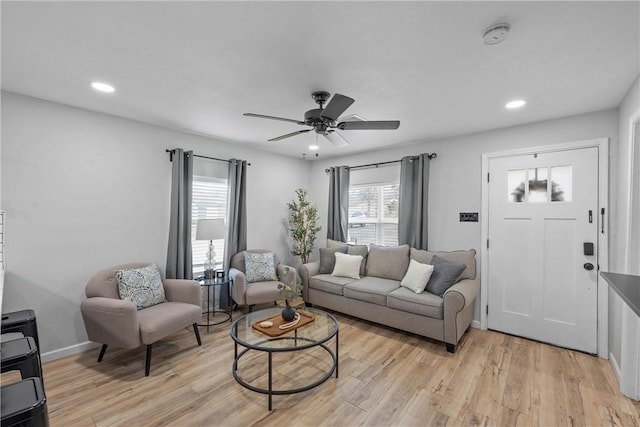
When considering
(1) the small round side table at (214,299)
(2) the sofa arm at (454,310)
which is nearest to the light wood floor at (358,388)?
(2) the sofa arm at (454,310)

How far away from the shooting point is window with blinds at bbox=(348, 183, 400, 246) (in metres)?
4.70

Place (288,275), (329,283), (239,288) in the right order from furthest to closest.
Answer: (288,275) → (329,283) → (239,288)

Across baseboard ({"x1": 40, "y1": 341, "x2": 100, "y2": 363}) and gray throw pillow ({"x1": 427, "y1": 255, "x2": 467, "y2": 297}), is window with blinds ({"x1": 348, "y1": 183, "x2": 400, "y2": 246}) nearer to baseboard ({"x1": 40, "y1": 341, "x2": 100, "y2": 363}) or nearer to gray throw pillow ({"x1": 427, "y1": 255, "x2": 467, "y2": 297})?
gray throw pillow ({"x1": 427, "y1": 255, "x2": 467, "y2": 297})

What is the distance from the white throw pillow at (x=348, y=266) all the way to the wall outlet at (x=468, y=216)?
1.53m

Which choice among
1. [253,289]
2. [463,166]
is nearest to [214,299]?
[253,289]

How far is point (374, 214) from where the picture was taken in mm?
4914

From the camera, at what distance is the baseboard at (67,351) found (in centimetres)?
283

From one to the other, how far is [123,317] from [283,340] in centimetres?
142

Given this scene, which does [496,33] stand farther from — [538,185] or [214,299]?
[214,299]

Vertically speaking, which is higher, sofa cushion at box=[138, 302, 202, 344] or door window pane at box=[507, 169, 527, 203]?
door window pane at box=[507, 169, 527, 203]

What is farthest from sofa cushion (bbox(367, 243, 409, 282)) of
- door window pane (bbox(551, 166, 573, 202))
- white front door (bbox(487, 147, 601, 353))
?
door window pane (bbox(551, 166, 573, 202))

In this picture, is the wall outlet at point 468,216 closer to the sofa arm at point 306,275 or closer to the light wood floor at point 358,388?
the light wood floor at point 358,388

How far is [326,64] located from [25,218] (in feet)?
10.2

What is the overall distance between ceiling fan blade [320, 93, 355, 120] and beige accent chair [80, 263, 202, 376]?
2.38 metres
